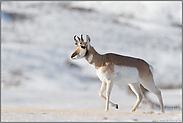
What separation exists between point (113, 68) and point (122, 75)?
47cm

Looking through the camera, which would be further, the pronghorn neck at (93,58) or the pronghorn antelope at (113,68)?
the pronghorn neck at (93,58)

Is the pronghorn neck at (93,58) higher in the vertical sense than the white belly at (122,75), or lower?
higher

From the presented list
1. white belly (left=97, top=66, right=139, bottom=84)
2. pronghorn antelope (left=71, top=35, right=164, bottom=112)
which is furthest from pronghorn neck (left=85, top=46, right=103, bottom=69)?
white belly (left=97, top=66, right=139, bottom=84)

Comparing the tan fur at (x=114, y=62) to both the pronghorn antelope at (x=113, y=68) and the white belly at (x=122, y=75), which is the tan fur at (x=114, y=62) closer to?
the pronghorn antelope at (x=113, y=68)

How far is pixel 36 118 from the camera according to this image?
6777mm

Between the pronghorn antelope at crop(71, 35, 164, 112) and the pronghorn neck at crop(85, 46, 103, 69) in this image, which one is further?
the pronghorn neck at crop(85, 46, 103, 69)

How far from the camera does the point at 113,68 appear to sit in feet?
26.6

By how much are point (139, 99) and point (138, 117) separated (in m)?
2.11

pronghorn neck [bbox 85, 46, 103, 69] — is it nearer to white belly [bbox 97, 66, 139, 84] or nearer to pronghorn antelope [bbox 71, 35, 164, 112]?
pronghorn antelope [bbox 71, 35, 164, 112]

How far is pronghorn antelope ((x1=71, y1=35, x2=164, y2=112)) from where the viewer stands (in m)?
8.07

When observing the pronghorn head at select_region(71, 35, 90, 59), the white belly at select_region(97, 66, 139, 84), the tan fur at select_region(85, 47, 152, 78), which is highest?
the pronghorn head at select_region(71, 35, 90, 59)

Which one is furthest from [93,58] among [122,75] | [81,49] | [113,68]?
[122,75]

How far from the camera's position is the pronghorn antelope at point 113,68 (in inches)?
318

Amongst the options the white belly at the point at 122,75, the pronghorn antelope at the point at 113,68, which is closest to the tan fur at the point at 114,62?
the pronghorn antelope at the point at 113,68
